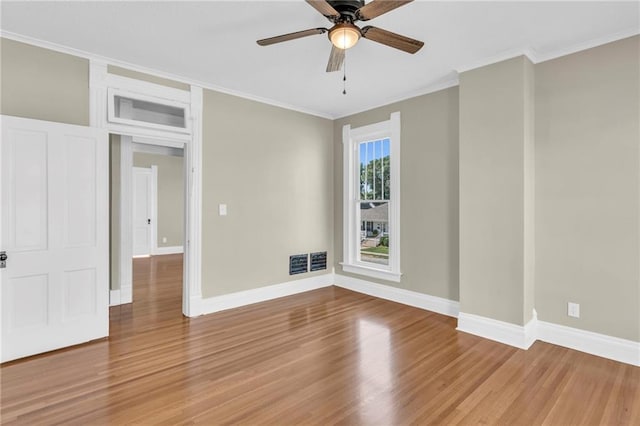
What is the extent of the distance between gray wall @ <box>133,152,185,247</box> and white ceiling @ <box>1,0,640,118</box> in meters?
5.83

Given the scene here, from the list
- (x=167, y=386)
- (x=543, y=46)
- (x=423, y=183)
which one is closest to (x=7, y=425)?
(x=167, y=386)

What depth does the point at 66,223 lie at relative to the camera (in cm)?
307

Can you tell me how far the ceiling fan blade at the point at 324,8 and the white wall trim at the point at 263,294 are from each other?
11.2ft

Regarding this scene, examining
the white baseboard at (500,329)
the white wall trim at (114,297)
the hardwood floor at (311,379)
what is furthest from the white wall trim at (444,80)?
the white wall trim at (114,297)

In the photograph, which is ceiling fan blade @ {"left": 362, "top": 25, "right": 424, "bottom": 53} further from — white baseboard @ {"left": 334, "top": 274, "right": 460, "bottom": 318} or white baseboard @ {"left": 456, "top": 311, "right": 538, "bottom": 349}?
white baseboard @ {"left": 334, "top": 274, "right": 460, "bottom": 318}

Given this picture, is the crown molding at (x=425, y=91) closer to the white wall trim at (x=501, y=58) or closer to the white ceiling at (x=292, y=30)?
the white ceiling at (x=292, y=30)

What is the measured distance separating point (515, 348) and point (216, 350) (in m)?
2.80

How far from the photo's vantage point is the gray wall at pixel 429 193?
402 cm

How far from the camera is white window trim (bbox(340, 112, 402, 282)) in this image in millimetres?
4586

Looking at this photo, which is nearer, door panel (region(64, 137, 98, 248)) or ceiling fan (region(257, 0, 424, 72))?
ceiling fan (region(257, 0, 424, 72))

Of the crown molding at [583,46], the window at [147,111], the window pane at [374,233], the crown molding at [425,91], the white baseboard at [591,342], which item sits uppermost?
the crown molding at [425,91]

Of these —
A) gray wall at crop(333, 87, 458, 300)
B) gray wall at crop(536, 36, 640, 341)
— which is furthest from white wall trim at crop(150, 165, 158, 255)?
gray wall at crop(536, 36, 640, 341)

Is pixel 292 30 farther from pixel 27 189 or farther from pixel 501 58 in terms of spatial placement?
pixel 27 189

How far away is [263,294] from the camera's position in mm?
4648
